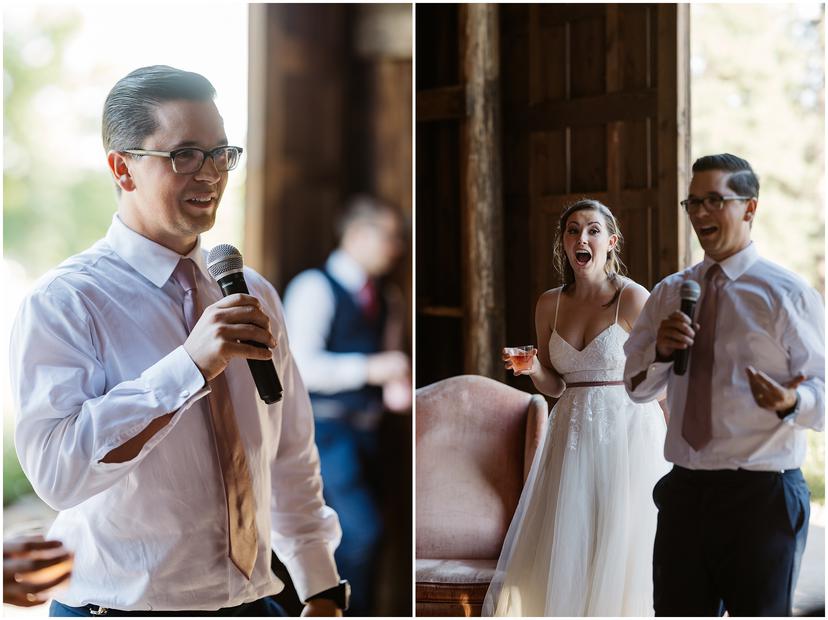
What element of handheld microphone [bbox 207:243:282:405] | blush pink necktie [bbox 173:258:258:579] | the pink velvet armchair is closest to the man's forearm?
blush pink necktie [bbox 173:258:258:579]

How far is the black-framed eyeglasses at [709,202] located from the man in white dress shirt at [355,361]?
2.89ft

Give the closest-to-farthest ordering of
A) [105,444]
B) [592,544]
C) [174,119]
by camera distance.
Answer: [105,444]
[174,119]
[592,544]

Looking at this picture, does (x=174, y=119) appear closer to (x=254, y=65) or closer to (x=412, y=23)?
(x=254, y=65)

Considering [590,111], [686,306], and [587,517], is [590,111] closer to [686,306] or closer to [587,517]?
[686,306]

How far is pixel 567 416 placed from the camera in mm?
2824

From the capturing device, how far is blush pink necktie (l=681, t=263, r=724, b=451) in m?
2.71

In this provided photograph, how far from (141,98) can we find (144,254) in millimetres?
454

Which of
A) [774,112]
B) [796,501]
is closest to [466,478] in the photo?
[796,501]

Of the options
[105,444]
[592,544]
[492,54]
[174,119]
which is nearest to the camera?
[105,444]

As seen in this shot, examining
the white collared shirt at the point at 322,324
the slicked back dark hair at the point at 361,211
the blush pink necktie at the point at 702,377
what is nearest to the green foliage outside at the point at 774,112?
the blush pink necktie at the point at 702,377

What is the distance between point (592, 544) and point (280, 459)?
38.4 inches

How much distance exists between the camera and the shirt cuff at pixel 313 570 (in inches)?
109

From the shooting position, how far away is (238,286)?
2.59 meters

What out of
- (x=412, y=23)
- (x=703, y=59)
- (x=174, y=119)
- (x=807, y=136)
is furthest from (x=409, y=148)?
(x=807, y=136)
